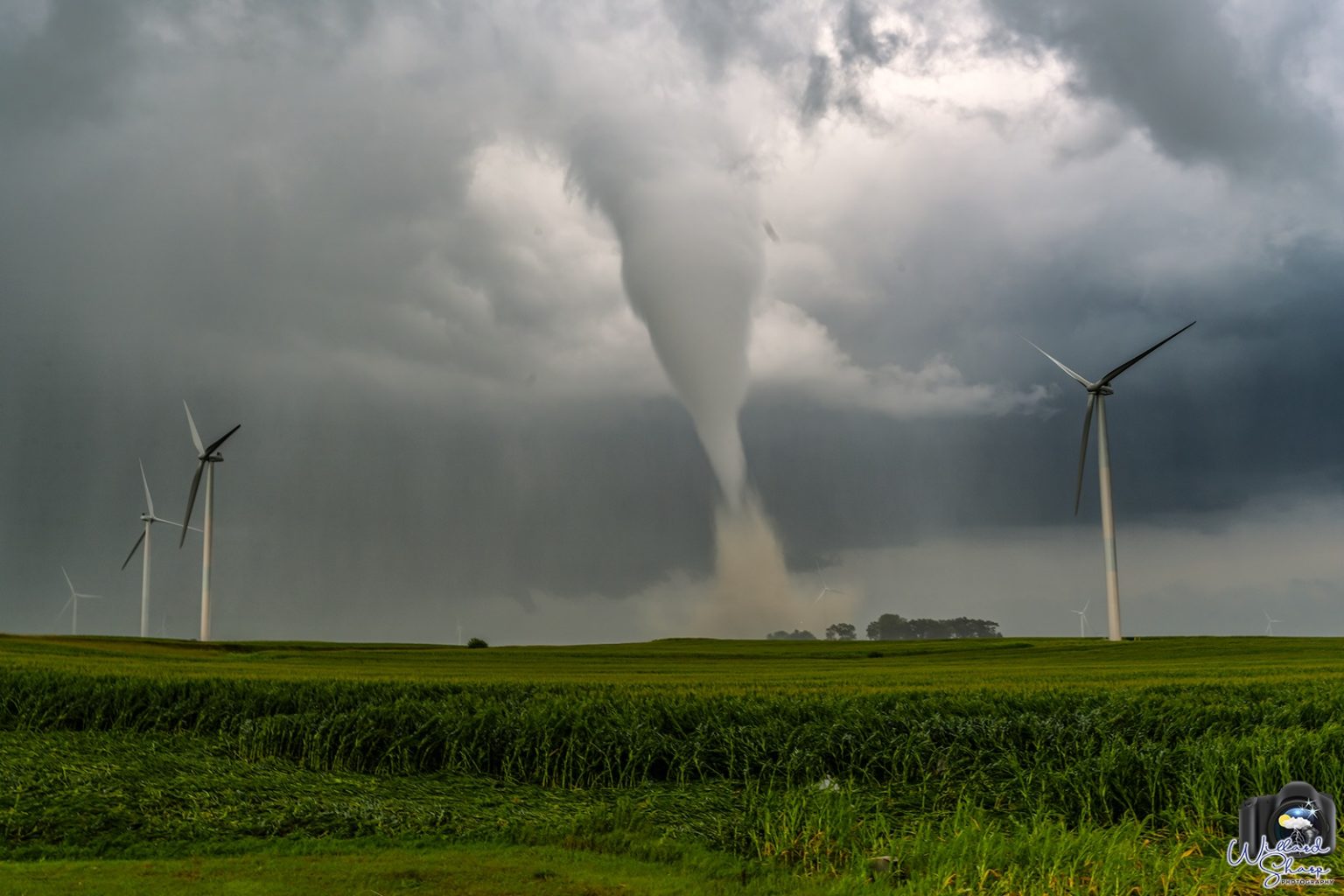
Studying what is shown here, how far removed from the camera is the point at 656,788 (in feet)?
44.9

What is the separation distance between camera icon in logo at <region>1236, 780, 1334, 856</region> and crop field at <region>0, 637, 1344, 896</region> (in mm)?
448

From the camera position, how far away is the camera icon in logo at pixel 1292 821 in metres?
9.48

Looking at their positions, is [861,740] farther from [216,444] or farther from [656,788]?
[216,444]

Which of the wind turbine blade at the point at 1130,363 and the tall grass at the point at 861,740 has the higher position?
the wind turbine blade at the point at 1130,363

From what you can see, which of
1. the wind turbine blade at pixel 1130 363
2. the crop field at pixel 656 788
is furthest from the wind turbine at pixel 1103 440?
the crop field at pixel 656 788

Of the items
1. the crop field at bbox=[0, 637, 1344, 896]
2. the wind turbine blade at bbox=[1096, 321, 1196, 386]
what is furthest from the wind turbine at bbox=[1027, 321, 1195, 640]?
the crop field at bbox=[0, 637, 1344, 896]

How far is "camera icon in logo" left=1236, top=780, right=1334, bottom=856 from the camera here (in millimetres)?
9477

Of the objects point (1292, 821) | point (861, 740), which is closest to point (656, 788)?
point (861, 740)

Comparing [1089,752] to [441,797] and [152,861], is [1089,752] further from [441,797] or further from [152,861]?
[152,861]

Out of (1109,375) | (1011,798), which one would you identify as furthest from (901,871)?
(1109,375)

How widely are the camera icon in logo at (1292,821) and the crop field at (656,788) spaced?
45 cm

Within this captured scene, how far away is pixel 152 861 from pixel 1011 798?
9981mm

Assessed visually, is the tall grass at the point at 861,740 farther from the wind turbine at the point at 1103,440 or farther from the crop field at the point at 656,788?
the wind turbine at the point at 1103,440

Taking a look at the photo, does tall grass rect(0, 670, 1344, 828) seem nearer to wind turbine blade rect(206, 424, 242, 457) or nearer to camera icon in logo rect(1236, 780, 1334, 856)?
camera icon in logo rect(1236, 780, 1334, 856)
